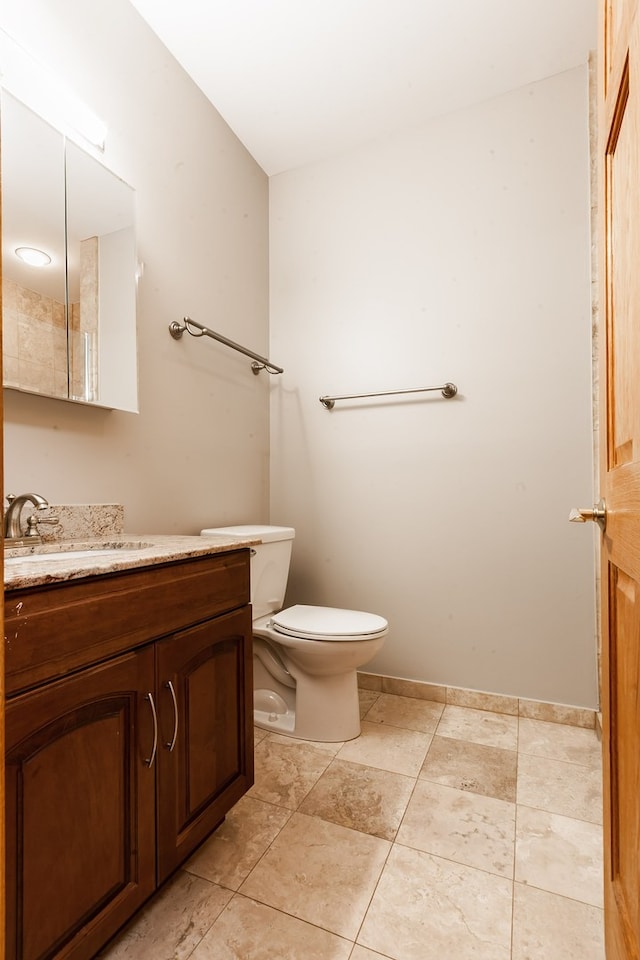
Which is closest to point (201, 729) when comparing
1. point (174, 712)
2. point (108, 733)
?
point (174, 712)

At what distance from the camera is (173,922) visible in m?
1.10

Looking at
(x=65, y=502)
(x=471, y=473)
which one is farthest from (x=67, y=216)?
(x=471, y=473)

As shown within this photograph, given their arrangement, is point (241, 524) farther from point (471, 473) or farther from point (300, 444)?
point (471, 473)

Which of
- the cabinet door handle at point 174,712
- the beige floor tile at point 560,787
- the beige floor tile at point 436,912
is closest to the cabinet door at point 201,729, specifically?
the cabinet door handle at point 174,712

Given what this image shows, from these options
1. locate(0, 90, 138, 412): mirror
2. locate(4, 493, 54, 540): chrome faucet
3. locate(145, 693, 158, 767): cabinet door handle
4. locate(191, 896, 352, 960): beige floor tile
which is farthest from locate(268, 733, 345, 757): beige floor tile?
locate(0, 90, 138, 412): mirror

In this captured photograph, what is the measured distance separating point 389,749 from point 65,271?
180cm

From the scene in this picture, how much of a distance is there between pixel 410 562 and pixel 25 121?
1.93 meters

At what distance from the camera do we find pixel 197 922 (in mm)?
1097

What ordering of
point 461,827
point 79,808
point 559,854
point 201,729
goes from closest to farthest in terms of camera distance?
point 79,808
point 201,729
point 559,854
point 461,827

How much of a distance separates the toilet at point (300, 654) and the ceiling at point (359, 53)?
1.72m

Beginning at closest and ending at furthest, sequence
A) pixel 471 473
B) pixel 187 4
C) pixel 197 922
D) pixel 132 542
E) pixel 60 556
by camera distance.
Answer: pixel 197 922, pixel 60 556, pixel 132 542, pixel 187 4, pixel 471 473

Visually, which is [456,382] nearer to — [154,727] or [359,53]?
[359,53]

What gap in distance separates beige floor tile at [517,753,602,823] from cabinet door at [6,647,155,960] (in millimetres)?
1110

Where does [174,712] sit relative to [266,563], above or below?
below
